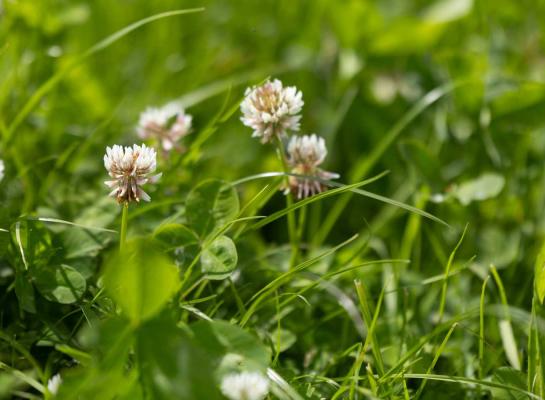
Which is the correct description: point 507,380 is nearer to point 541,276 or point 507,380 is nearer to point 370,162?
point 541,276

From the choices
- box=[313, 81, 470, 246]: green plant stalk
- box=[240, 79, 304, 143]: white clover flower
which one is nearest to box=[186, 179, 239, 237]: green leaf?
box=[240, 79, 304, 143]: white clover flower

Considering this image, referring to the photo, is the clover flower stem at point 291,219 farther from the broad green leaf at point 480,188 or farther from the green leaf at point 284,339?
the broad green leaf at point 480,188

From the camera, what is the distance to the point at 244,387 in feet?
2.57

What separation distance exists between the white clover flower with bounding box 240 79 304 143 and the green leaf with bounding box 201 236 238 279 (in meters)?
0.18

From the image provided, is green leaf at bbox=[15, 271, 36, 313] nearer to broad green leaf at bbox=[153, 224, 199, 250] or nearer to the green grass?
the green grass

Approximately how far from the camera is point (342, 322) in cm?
122

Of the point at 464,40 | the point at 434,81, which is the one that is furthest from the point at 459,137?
the point at 464,40

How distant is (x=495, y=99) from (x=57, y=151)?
1022mm

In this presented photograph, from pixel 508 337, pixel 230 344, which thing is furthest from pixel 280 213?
pixel 508 337

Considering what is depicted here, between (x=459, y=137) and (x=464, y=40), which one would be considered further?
(x=464, y=40)

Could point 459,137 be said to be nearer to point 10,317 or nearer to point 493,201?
point 493,201

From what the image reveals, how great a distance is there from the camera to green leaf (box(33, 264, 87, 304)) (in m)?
1.00

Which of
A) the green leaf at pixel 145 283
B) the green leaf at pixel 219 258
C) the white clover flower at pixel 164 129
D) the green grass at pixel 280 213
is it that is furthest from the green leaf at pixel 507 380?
the white clover flower at pixel 164 129

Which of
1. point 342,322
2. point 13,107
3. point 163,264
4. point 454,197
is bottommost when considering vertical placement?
point 342,322
